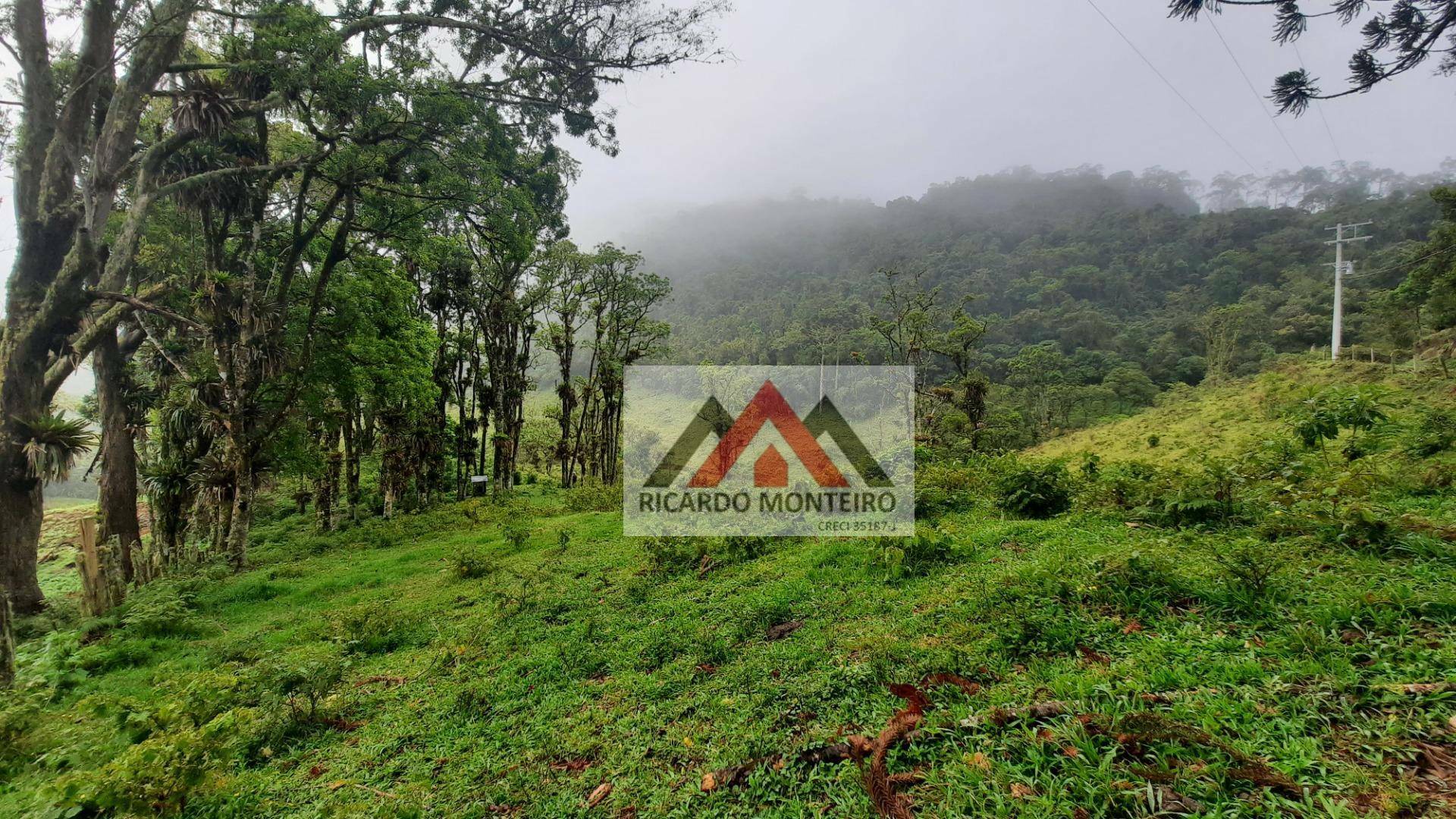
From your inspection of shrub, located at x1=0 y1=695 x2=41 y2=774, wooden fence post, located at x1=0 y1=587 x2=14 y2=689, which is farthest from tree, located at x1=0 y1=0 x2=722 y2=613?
shrub, located at x1=0 y1=695 x2=41 y2=774

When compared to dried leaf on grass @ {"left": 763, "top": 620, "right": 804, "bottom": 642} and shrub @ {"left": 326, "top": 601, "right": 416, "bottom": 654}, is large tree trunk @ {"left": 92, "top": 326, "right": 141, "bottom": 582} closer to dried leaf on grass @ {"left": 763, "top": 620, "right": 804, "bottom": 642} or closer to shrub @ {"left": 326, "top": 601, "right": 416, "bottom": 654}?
shrub @ {"left": 326, "top": 601, "right": 416, "bottom": 654}

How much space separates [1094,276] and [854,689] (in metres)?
83.8

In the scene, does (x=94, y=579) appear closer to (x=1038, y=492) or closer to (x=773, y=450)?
(x=773, y=450)

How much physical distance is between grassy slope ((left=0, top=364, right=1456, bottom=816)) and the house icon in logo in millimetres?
3762

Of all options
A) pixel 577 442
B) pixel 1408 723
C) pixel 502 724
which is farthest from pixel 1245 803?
pixel 577 442

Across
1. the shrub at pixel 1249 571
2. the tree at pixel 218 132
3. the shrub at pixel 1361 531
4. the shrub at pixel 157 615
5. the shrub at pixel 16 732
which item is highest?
the tree at pixel 218 132

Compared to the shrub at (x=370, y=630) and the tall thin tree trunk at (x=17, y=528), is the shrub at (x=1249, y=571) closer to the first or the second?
the shrub at (x=370, y=630)

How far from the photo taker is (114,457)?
38.4 feet

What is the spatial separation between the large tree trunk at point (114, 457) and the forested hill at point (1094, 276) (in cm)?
2594

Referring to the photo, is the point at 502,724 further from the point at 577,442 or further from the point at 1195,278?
the point at 1195,278

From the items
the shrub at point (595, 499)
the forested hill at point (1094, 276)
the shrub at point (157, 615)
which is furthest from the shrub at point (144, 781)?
the forested hill at point (1094, 276)

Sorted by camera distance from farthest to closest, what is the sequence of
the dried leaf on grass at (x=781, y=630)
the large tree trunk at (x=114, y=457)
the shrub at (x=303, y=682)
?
1. the large tree trunk at (x=114, y=457)
2. the dried leaf on grass at (x=781, y=630)
3. the shrub at (x=303, y=682)

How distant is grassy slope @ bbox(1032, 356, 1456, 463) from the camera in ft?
43.0

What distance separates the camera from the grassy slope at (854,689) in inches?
90.5
